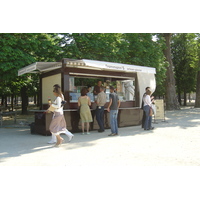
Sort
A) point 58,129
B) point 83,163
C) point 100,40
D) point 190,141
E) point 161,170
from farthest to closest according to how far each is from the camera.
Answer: point 100,40 → point 190,141 → point 58,129 → point 83,163 → point 161,170

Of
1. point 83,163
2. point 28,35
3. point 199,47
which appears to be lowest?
point 83,163

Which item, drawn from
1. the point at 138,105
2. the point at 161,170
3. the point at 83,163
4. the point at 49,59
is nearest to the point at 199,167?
the point at 161,170

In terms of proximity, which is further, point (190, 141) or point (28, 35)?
point (28, 35)

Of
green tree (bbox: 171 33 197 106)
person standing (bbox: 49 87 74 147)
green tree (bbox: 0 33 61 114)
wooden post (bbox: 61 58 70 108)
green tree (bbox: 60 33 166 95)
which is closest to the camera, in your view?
person standing (bbox: 49 87 74 147)

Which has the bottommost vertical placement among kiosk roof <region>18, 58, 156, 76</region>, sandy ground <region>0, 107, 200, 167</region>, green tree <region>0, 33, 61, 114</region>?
sandy ground <region>0, 107, 200, 167</region>

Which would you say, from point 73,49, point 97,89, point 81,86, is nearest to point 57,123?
point 81,86

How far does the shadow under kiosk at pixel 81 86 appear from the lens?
9117mm

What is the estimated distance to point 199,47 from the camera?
2400 centimetres

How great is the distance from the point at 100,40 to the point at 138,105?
5.75 metres

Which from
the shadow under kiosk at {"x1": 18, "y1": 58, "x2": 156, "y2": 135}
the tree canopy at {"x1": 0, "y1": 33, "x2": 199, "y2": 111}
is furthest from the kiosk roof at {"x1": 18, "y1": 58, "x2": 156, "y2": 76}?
the tree canopy at {"x1": 0, "y1": 33, "x2": 199, "y2": 111}

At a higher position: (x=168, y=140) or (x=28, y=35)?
(x=28, y=35)

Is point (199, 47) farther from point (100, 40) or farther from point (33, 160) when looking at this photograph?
point (33, 160)

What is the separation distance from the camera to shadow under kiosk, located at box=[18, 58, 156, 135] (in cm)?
912

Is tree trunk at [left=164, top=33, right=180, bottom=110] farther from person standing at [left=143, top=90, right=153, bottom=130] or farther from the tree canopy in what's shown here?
person standing at [left=143, top=90, right=153, bottom=130]
